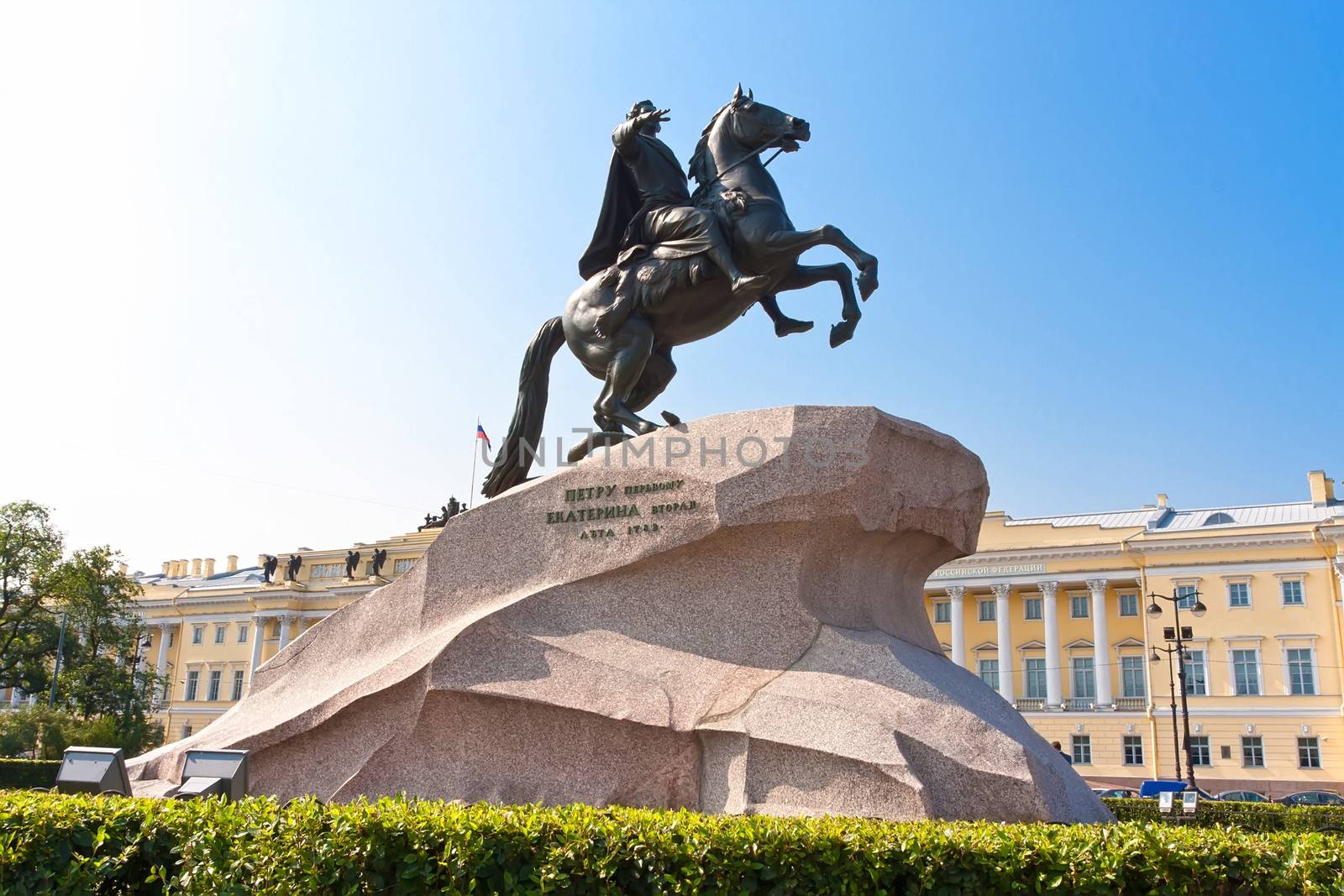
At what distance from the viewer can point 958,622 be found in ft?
185

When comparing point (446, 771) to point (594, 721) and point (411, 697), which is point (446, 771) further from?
point (594, 721)

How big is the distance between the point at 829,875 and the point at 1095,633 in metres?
52.7

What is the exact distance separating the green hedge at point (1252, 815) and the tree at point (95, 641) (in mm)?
39676

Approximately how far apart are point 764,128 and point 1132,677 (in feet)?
160

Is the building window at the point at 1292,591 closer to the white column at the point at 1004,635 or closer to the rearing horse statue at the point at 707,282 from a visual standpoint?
the white column at the point at 1004,635

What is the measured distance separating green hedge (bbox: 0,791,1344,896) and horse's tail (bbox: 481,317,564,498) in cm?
596

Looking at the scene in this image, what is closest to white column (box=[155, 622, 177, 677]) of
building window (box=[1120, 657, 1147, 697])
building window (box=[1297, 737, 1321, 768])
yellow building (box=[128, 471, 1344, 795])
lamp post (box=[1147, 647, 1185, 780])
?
yellow building (box=[128, 471, 1344, 795])

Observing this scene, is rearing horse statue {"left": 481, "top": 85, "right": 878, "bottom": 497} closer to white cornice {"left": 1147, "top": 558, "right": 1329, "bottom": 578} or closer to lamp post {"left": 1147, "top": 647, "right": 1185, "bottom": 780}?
lamp post {"left": 1147, "top": 647, "right": 1185, "bottom": 780}

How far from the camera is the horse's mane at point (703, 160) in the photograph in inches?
394

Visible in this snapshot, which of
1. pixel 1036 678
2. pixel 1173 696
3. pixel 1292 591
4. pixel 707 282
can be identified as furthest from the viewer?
pixel 1036 678

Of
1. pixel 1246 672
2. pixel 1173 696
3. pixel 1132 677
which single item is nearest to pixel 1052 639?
pixel 1132 677

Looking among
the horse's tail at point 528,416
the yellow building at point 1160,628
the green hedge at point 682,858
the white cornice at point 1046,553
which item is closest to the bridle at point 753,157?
the horse's tail at point 528,416

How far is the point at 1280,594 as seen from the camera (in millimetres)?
48750

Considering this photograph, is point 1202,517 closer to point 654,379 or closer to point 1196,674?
point 1196,674
